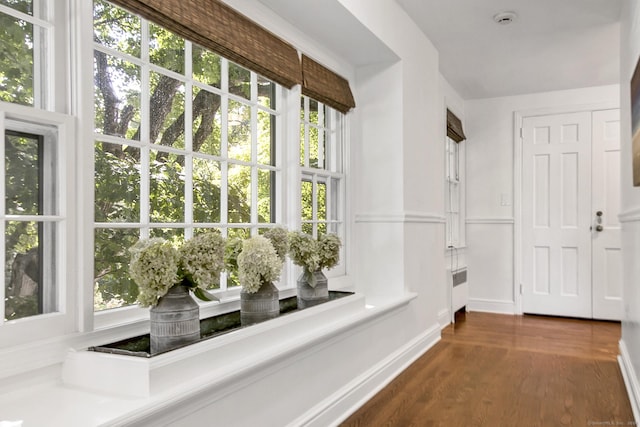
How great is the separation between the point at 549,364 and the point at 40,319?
3101mm

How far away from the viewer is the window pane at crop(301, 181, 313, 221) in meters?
3.02

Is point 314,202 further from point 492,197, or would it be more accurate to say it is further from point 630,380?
point 492,197

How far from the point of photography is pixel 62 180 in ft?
5.07

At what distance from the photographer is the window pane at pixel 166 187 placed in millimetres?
1935

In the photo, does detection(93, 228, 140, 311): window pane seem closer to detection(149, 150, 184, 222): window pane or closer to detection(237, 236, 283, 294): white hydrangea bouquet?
detection(149, 150, 184, 222): window pane

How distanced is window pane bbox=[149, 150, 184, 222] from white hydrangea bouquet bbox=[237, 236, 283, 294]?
30 centimetres

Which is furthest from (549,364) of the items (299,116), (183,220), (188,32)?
(188,32)

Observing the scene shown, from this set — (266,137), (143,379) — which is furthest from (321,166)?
(143,379)

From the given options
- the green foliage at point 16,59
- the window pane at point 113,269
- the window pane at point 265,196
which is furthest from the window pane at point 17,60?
the window pane at point 265,196

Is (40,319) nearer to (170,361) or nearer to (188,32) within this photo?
(170,361)

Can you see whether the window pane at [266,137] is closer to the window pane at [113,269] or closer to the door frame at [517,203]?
the window pane at [113,269]

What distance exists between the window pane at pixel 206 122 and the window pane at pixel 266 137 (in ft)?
1.13

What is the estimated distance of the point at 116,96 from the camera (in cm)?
178

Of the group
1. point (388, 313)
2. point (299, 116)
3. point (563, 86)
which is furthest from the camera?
point (563, 86)
